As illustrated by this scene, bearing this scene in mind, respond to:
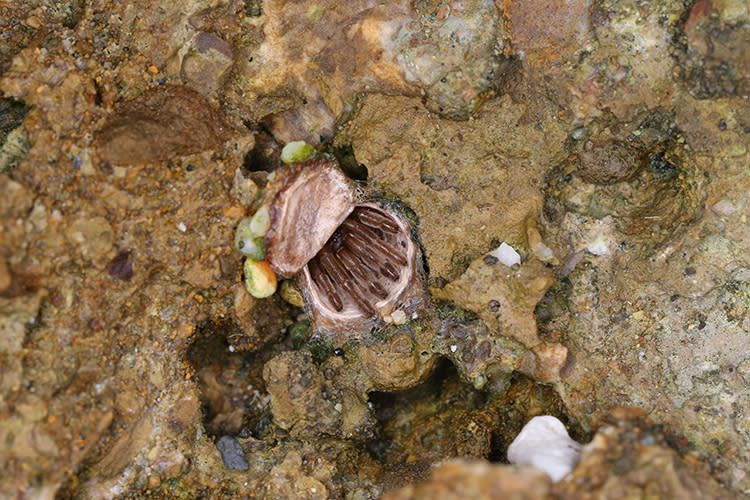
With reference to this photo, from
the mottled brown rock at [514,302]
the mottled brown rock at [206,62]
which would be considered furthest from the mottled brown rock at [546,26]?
the mottled brown rock at [206,62]

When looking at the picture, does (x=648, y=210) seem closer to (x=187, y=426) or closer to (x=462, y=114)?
(x=462, y=114)

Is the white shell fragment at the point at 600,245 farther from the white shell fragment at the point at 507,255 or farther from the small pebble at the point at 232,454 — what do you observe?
the small pebble at the point at 232,454

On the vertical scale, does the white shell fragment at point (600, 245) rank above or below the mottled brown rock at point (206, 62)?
below

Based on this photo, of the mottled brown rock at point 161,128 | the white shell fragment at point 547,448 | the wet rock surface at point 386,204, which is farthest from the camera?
the mottled brown rock at point 161,128

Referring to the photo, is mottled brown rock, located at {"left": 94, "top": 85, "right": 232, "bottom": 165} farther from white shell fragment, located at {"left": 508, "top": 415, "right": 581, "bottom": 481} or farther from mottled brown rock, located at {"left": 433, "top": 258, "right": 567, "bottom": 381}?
white shell fragment, located at {"left": 508, "top": 415, "right": 581, "bottom": 481}

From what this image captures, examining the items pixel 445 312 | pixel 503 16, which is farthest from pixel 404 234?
pixel 503 16
